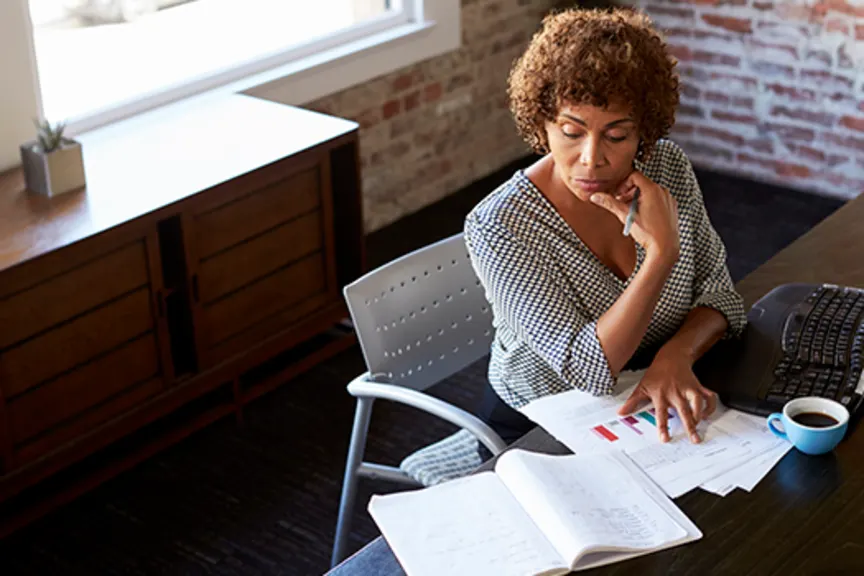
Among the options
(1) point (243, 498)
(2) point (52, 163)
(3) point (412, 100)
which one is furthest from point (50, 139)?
(3) point (412, 100)

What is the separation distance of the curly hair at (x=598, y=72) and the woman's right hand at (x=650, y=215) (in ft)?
0.27

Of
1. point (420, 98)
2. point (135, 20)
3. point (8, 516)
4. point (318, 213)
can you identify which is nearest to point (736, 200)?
point (420, 98)

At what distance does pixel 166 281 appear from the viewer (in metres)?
3.12

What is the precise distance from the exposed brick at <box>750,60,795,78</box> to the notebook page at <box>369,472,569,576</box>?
11.2ft

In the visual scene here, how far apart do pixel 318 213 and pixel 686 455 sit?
186 centimetres

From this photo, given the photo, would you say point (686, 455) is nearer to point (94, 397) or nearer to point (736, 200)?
point (94, 397)

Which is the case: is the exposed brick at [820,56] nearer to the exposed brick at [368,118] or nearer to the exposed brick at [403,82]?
the exposed brick at [403,82]

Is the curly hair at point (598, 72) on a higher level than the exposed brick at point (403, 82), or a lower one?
higher

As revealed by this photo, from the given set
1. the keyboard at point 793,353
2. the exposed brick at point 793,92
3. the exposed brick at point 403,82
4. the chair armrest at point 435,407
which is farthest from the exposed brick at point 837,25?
the chair armrest at point 435,407

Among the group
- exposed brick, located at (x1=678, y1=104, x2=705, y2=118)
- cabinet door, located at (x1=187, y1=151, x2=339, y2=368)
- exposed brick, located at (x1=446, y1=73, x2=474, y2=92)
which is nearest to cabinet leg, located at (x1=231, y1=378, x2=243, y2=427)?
cabinet door, located at (x1=187, y1=151, x2=339, y2=368)

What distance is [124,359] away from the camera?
9.91ft

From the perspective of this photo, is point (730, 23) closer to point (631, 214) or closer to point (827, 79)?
point (827, 79)

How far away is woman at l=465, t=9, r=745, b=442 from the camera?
6.35ft

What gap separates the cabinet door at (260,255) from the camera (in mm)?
3148
